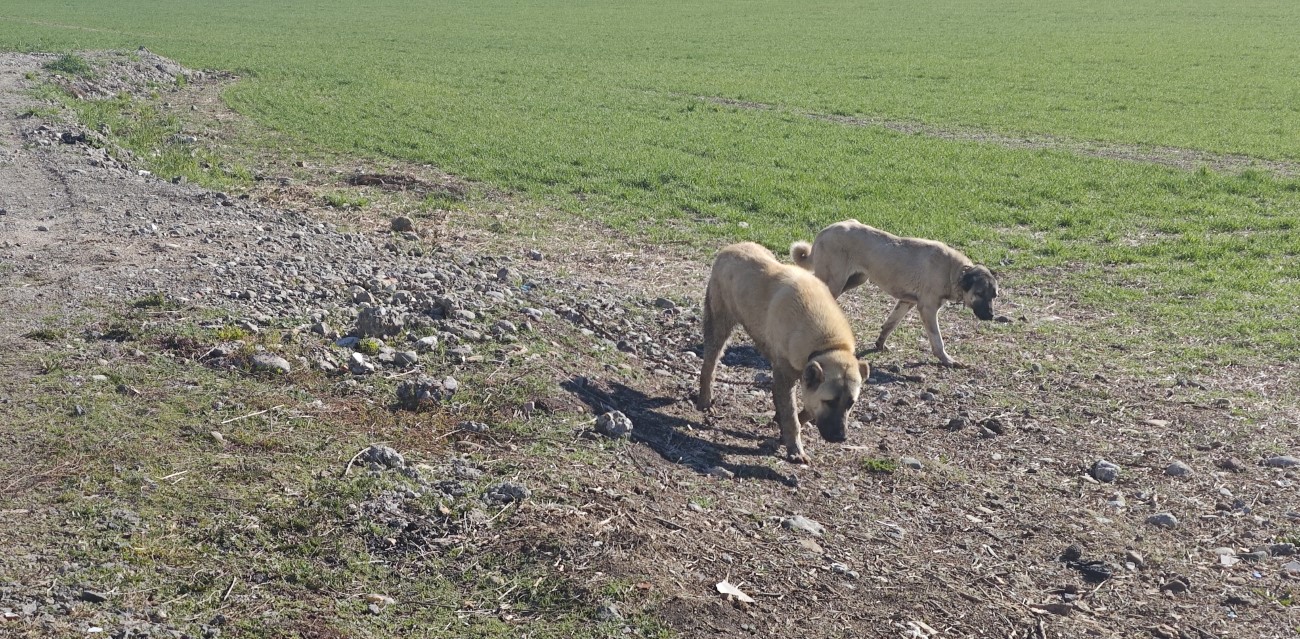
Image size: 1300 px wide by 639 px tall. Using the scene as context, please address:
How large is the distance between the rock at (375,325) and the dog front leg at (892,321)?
18.4 feet

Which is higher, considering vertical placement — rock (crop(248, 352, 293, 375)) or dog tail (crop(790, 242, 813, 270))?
dog tail (crop(790, 242, 813, 270))

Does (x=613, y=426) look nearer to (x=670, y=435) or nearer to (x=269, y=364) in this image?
(x=670, y=435)

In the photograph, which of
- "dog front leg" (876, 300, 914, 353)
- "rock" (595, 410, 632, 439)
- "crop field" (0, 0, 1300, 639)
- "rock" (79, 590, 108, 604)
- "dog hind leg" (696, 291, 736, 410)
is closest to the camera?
"rock" (79, 590, 108, 604)

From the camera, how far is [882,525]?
26.4ft

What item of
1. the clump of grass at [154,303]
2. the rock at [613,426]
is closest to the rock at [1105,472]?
the rock at [613,426]

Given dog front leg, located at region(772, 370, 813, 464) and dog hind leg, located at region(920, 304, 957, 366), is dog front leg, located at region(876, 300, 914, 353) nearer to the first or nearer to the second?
dog hind leg, located at region(920, 304, 957, 366)

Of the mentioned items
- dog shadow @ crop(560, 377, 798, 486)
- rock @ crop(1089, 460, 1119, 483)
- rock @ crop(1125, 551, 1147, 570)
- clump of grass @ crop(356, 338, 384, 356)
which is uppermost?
clump of grass @ crop(356, 338, 384, 356)

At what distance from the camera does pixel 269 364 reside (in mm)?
8906

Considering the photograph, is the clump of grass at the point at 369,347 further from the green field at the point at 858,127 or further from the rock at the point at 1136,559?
the green field at the point at 858,127

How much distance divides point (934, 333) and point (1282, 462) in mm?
3849

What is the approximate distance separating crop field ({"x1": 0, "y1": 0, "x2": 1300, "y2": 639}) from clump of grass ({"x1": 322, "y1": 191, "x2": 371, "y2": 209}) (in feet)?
0.34

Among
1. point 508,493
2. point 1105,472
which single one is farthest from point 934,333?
point 508,493

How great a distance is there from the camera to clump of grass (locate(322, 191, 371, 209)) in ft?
59.6

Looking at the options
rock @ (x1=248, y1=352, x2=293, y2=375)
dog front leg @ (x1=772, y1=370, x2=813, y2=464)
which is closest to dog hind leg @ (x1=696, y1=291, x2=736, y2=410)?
dog front leg @ (x1=772, y1=370, x2=813, y2=464)
